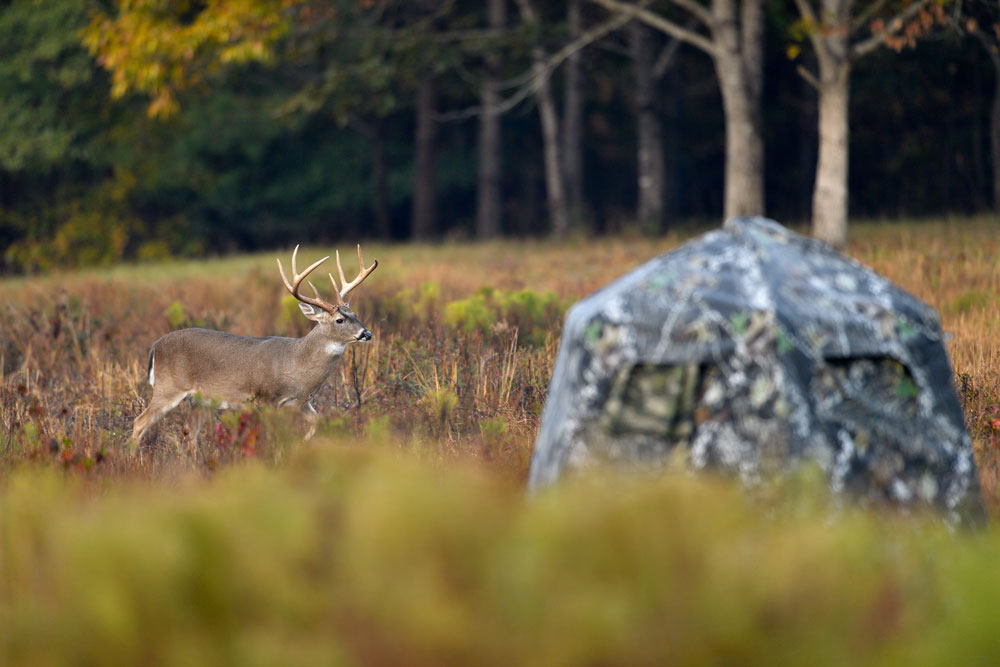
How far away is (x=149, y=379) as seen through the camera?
287 inches

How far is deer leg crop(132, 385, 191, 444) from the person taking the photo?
699 centimetres

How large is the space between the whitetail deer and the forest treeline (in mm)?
8678

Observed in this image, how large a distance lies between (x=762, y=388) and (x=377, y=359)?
4.56m

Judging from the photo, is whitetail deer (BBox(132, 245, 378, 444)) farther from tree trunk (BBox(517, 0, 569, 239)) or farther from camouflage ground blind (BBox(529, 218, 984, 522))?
tree trunk (BBox(517, 0, 569, 239))

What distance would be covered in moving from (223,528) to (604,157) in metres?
35.2

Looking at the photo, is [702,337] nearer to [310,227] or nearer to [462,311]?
[462,311]

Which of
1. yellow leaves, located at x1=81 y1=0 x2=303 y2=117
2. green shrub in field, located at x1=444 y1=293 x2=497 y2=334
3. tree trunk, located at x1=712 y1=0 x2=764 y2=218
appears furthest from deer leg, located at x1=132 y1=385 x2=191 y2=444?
tree trunk, located at x1=712 y1=0 x2=764 y2=218

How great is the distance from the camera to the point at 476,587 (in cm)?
243

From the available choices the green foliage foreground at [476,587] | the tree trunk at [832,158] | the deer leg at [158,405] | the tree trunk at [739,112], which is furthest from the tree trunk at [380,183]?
the green foliage foreground at [476,587]

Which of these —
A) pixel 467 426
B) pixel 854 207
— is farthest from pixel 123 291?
pixel 854 207

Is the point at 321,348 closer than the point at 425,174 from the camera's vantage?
Yes

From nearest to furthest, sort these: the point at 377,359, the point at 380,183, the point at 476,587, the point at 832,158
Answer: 1. the point at 476,587
2. the point at 377,359
3. the point at 832,158
4. the point at 380,183

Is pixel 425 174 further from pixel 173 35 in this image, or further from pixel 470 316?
pixel 470 316

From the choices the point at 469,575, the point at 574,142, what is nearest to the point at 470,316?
the point at 469,575
